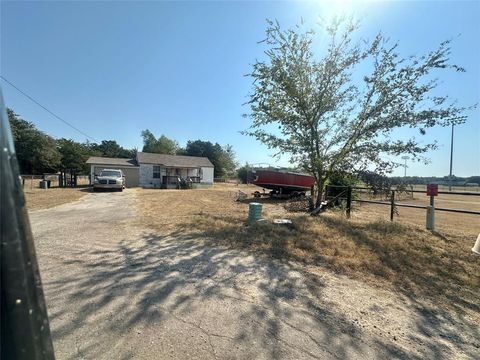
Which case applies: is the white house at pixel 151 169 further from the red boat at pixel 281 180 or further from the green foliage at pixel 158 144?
the green foliage at pixel 158 144

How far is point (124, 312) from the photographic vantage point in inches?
109

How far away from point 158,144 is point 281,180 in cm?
5196

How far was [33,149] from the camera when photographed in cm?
4084

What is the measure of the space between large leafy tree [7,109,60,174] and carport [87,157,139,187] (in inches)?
723

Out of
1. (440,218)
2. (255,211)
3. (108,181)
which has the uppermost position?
(108,181)

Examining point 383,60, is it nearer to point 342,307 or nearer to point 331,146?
point 331,146

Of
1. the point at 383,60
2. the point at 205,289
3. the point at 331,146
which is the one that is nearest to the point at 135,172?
the point at 331,146

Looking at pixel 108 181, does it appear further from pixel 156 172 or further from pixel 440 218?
pixel 440 218

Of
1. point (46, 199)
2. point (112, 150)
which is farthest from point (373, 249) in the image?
point (112, 150)

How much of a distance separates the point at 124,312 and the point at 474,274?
5.32 m

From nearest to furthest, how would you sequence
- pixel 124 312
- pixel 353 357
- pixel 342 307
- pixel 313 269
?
pixel 353 357
pixel 124 312
pixel 342 307
pixel 313 269

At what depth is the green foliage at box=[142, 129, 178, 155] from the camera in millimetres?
63584

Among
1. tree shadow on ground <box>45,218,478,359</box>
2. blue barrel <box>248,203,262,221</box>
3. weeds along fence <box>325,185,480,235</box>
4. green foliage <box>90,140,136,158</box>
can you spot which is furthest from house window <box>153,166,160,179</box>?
green foliage <box>90,140,136,158</box>

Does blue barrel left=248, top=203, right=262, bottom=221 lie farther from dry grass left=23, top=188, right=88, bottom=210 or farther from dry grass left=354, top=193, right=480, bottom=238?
dry grass left=23, top=188, right=88, bottom=210
